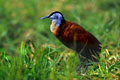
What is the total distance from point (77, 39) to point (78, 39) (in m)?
0.01

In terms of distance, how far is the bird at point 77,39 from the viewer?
3.86m

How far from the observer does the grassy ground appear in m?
3.46

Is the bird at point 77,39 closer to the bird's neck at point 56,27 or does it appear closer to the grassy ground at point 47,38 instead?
the bird's neck at point 56,27

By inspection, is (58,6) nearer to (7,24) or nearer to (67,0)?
(67,0)

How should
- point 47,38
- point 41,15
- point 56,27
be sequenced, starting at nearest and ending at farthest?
point 56,27, point 47,38, point 41,15

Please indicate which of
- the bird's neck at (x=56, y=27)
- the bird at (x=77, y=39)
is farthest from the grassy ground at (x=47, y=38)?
the bird's neck at (x=56, y=27)

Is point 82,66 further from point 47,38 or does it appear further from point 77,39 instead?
point 47,38

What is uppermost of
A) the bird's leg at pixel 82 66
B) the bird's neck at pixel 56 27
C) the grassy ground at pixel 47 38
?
the bird's neck at pixel 56 27

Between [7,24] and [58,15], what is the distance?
10.7ft

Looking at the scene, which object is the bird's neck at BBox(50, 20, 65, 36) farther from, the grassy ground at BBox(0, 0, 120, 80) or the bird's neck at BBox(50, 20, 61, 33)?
the grassy ground at BBox(0, 0, 120, 80)

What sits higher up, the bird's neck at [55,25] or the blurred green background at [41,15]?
the bird's neck at [55,25]

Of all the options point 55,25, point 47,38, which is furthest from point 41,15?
point 55,25

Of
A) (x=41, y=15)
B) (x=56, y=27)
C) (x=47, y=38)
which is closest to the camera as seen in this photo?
(x=56, y=27)

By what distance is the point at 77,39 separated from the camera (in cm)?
394
